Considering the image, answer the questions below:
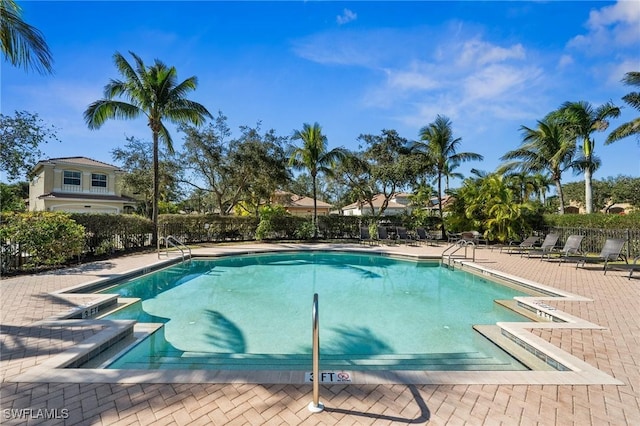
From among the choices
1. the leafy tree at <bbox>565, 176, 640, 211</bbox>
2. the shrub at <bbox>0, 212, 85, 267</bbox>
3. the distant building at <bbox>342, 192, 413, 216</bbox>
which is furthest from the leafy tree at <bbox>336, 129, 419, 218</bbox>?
the leafy tree at <bbox>565, 176, 640, 211</bbox>

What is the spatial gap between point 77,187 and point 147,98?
16.6 m

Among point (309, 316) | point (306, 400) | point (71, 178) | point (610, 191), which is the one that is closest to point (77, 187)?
point (71, 178)

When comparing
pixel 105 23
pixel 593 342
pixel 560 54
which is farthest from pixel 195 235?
pixel 560 54

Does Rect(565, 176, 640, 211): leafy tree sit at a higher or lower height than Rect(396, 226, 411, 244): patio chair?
higher

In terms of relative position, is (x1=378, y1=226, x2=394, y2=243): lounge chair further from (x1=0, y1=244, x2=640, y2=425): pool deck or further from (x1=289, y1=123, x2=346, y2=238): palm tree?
(x1=0, y1=244, x2=640, y2=425): pool deck

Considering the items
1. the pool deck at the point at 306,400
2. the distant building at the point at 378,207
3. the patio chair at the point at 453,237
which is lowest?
the pool deck at the point at 306,400

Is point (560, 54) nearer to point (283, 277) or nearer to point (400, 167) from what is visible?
point (400, 167)

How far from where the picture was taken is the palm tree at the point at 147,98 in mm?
14734

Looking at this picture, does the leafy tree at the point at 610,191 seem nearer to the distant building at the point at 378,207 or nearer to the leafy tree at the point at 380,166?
the distant building at the point at 378,207

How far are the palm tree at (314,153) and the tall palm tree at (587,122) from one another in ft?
50.2

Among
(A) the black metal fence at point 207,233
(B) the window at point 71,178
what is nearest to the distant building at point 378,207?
(A) the black metal fence at point 207,233

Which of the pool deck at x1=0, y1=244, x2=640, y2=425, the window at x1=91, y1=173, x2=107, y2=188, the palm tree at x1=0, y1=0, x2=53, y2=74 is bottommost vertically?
the pool deck at x1=0, y1=244, x2=640, y2=425

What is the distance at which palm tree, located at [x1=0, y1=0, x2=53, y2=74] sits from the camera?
7.04m

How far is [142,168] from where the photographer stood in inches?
1028
